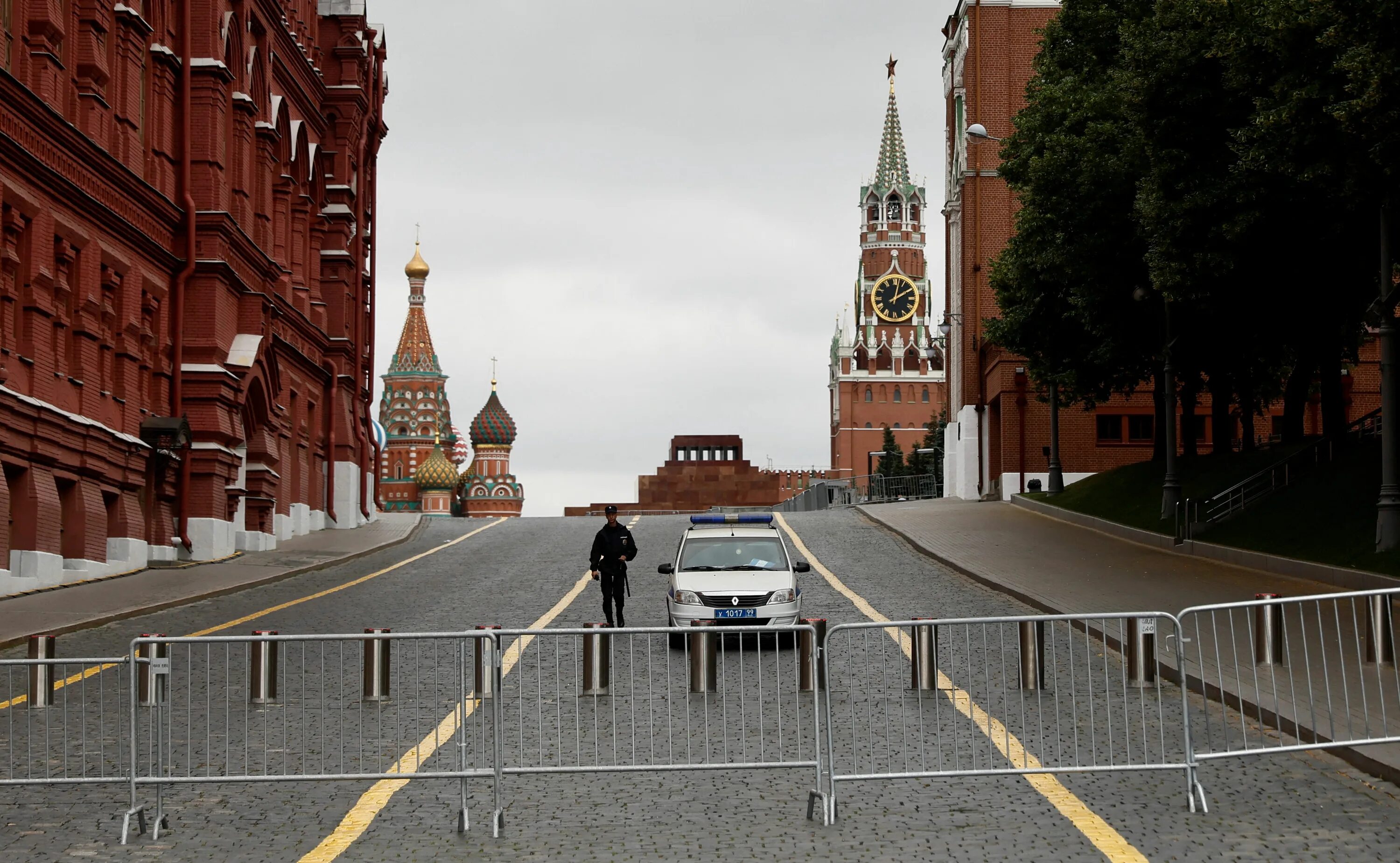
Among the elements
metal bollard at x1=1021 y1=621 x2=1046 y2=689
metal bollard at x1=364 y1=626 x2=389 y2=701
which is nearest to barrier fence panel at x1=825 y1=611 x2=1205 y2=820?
metal bollard at x1=1021 y1=621 x2=1046 y2=689

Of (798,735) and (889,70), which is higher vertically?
(889,70)

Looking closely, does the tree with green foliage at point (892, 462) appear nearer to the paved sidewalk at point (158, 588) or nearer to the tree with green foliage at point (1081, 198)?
the tree with green foliage at point (1081, 198)

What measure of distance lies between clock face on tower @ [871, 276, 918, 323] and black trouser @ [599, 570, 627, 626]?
173 meters

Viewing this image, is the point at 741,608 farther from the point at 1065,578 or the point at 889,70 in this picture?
the point at 889,70

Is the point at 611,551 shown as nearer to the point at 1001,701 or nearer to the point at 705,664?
the point at 1001,701

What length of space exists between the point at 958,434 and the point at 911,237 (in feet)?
423

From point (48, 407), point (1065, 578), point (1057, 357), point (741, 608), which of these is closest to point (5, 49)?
point (48, 407)

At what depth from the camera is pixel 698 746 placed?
10.5 metres

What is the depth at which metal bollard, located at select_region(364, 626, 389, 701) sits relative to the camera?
37.1 feet

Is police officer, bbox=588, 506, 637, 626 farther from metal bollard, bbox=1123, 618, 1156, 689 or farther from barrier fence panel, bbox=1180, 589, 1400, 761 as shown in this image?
metal bollard, bbox=1123, 618, 1156, 689

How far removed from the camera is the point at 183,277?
3444 centimetres

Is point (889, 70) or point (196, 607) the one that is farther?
point (889, 70)

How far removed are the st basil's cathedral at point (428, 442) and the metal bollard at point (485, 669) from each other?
157708 millimetres

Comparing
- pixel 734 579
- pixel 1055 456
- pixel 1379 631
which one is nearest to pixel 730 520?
pixel 734 579
